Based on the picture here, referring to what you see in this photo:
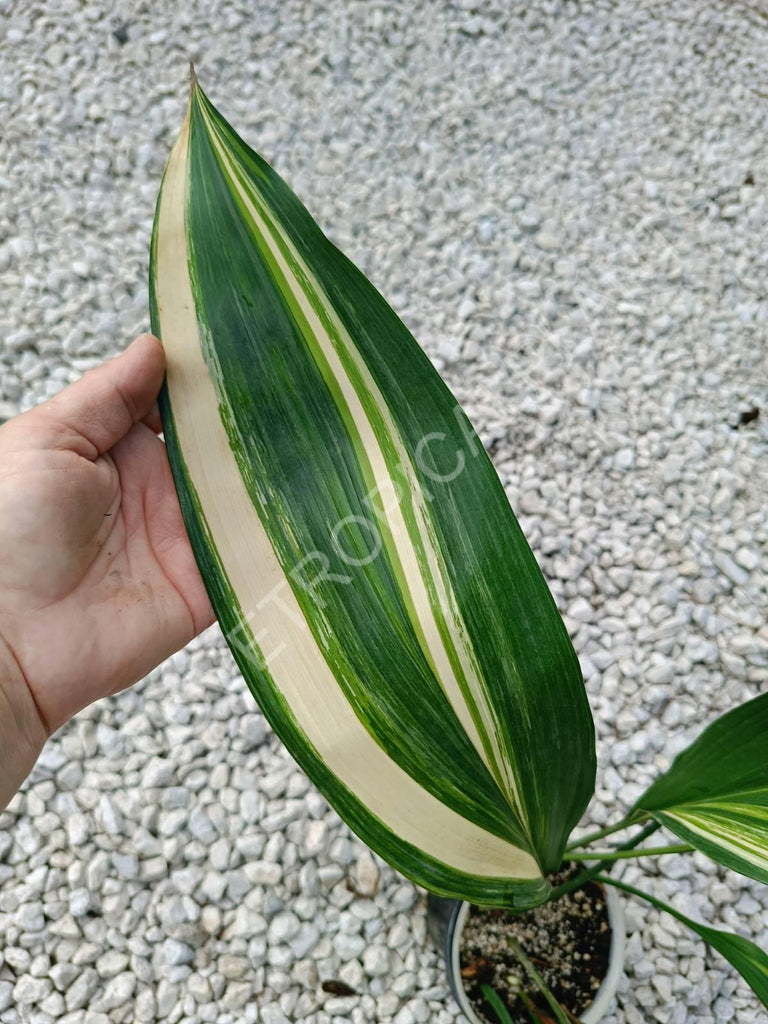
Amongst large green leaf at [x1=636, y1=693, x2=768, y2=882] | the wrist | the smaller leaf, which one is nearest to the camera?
large green leaf at [x1=636, y1=693, x2=768, y2=882]

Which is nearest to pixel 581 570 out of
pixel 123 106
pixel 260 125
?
pixel 260 125

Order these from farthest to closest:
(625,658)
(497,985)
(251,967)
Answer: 1. (625,658)
2. (251,967)
3. (497,985)

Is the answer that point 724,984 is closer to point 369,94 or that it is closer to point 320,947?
point 320,947

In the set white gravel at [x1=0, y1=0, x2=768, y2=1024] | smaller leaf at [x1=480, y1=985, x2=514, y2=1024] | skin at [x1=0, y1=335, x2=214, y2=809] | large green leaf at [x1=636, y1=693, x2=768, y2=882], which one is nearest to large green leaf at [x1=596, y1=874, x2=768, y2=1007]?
large green leaf at [x1=636, y1=693, x2=768, y2=882]

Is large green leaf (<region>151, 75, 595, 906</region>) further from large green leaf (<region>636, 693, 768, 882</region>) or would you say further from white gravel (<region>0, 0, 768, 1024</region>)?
white gravel (<region>0, 0, 768, 1024</region>)

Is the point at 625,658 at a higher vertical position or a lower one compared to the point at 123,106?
lower

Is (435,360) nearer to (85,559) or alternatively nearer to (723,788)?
(85,559)
